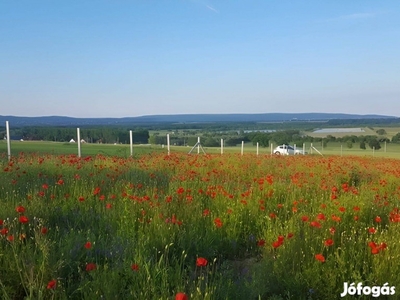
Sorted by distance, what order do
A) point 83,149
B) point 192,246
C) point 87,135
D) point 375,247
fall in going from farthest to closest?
1. point 87,135
2. point 83,149
3. point 192,246
4. point 375,247

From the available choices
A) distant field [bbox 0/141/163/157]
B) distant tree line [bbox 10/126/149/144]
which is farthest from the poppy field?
distant tree line [bbox 10/126/149/144]

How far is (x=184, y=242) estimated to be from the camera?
4.12m

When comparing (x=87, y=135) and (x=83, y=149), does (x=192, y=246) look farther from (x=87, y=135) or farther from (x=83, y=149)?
(x=87, y=135)

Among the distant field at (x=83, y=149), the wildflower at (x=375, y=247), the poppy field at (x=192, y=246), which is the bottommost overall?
the distant field at (x=83, y=149)

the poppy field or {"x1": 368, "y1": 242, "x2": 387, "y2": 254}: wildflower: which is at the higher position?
{"x1": 368, "y1": 242, "x2": 387, "y2": 254}: wildflower

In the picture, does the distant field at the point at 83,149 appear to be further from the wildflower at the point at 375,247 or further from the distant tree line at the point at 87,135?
the wildflower at the point at 375,247

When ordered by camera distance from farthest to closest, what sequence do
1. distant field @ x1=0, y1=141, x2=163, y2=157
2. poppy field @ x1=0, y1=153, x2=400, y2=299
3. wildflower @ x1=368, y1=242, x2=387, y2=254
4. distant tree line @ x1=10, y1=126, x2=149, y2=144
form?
distant tree line @ x1=10, y1=126, x2=149, y2=144, distant field @ x1=0, y1=141, x2=163, y2=157, wildflower @ x1=368, y1=242, x2=387, y2=254, poppy field @ x1=0, y1=153, x2=400, y2=299

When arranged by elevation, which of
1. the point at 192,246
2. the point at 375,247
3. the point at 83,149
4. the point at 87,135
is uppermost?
the point at 87,135

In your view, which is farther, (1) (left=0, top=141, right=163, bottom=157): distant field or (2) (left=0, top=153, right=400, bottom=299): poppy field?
(1) (left=0, top=141, right=163, bottom=157): distant field

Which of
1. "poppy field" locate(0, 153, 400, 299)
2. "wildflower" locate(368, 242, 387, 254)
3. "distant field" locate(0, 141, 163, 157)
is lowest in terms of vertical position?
"distant field" locate(0, 141, 163, 157)

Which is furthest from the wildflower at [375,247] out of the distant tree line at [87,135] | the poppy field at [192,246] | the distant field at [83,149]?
the distant tree line at [87,135]

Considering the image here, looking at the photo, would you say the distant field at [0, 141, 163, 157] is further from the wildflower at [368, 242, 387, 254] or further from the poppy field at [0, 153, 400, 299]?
the wildflower at [368, 242, 387, 254]

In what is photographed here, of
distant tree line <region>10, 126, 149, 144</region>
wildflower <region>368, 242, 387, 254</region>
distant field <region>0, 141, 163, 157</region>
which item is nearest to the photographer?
wildflower <region>368, 242, 387, 254</region>

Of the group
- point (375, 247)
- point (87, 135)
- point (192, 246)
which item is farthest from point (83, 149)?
point (375, 247)
